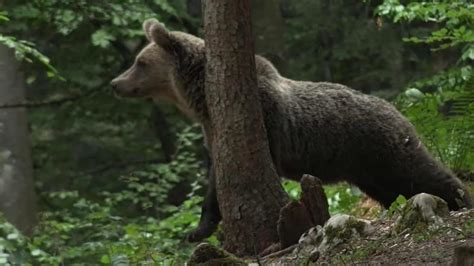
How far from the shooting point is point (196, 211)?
10094mm

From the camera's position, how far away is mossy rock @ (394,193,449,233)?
5648 mm

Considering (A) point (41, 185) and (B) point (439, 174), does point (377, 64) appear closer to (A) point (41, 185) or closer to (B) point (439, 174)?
(A) point (41, 185)

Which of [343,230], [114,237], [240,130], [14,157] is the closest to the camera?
[343,230]

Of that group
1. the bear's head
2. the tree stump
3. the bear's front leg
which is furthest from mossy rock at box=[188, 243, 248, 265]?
the bear's head

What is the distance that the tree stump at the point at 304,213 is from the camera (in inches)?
238

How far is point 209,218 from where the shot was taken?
25.4 ft

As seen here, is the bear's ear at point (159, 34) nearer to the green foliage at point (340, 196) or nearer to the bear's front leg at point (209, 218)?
the bear's front leg at point (209, 218)


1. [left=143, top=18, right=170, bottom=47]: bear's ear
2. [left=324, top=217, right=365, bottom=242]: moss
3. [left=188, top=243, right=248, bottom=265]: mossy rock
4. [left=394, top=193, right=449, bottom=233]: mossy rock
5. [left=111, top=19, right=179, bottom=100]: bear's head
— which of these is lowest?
[left=188, top=243, right=248, bottom=265]: mossy rock

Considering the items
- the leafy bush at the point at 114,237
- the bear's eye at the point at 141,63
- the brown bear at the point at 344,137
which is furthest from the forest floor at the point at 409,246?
the bear's eye at the point at 141,63

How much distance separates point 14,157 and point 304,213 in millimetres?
6376

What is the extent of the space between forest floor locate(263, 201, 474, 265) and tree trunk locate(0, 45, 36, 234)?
623 centimetres

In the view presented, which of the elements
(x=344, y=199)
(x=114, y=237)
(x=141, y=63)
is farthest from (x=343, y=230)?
(x=114, y=237)

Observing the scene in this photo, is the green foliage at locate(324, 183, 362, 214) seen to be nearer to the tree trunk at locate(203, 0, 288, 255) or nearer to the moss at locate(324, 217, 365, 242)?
the tree trunk at locate(203, 0, 288, 255)

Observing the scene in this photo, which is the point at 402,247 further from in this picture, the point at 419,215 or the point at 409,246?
the point at 419,215
